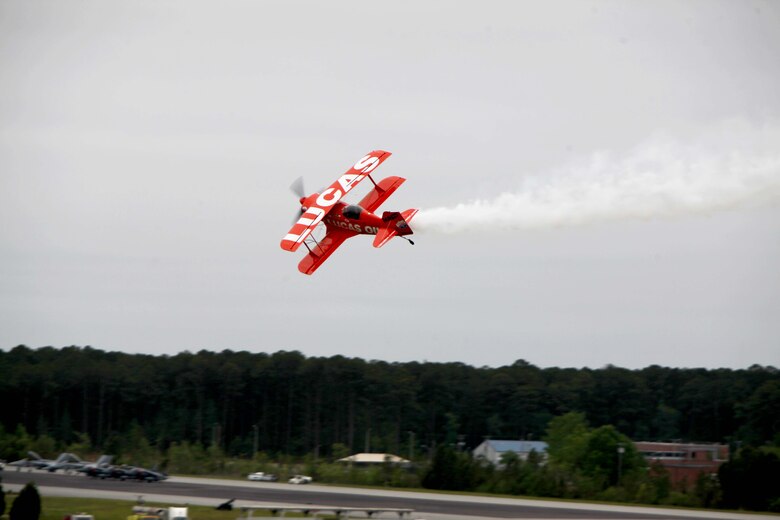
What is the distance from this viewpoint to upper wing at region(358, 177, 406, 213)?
176 feet

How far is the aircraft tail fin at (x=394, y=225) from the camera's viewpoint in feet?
165

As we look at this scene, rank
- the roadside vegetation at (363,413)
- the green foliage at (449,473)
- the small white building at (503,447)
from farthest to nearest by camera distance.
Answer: the small white building at (503,447), the roadside vegetation at (363,413), the green foliage at (449,473)

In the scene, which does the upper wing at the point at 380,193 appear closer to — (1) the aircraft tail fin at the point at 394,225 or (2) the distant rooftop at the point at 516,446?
(1) the aircraft tail fin at the point at 394,225

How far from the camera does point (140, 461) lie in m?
93.4

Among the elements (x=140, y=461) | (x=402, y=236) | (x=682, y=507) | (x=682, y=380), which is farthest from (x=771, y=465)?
(x=682, y=380)

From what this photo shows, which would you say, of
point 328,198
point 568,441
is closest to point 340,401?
point 568,441

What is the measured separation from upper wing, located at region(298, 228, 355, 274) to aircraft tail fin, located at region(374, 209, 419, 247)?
9.51 ft

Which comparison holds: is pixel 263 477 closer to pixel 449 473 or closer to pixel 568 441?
pixel 449 473

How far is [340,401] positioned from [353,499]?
194 feet

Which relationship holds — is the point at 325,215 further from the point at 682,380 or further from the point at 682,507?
the point at 682,380

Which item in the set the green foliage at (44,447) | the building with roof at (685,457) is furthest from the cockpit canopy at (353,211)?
the green foliage at (44,447)

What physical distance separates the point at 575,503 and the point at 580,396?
221 feet

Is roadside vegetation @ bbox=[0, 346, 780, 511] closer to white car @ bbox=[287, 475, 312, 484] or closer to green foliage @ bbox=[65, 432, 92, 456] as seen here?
green foliage @ bbox=[65, 432, 92, 456]

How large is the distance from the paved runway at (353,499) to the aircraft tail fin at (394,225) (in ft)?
54.3
